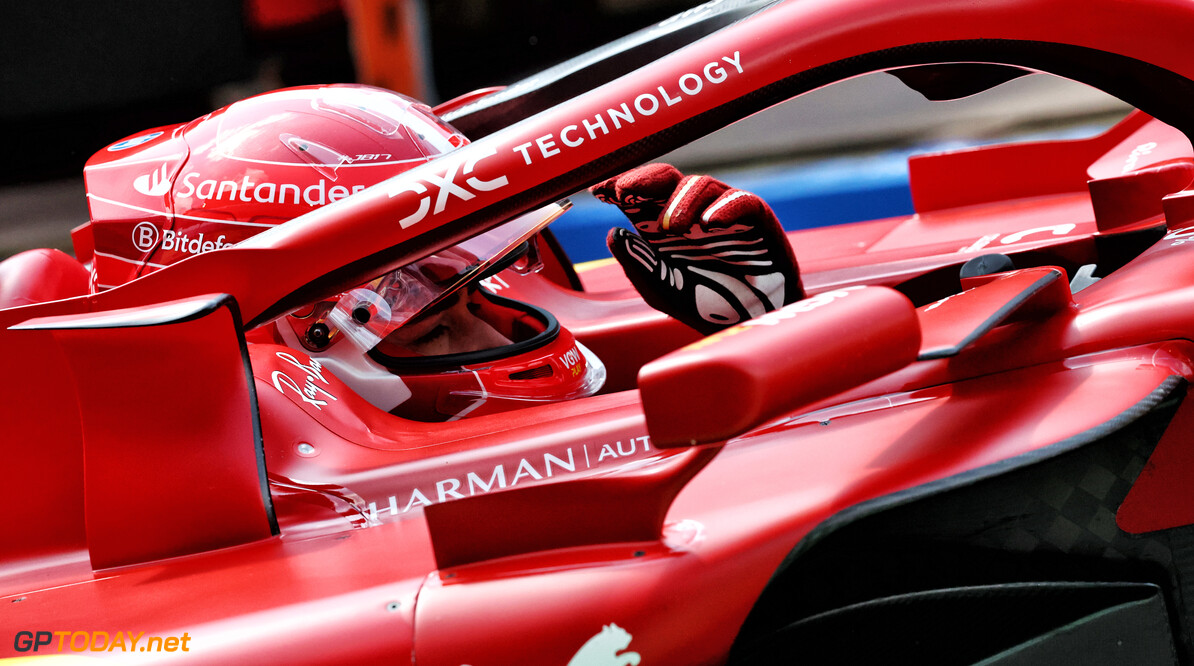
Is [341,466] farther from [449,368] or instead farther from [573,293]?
[573,293]

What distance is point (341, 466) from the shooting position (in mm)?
1021

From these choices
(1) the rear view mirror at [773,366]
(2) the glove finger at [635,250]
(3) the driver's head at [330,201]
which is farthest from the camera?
(2) the glove finger at [635,250]

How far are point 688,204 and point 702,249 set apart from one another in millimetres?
71

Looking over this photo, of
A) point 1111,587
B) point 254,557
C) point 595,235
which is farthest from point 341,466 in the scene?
point 595,235

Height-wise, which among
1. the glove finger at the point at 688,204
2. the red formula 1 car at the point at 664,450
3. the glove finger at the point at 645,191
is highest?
the glove finger at the point at 645,191

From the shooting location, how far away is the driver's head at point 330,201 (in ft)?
3.64

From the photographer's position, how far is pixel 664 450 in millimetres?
892

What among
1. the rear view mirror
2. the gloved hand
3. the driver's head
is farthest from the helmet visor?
the rear view mirror

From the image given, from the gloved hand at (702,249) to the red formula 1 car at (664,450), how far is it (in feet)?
0.62

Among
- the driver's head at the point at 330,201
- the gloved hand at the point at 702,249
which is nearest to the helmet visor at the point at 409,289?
the driver's head at the point at 330,201

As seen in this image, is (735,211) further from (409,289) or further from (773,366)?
(773,366)

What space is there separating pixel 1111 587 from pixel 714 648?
0.29m

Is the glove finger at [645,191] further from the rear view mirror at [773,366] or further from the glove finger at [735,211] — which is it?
the rear view mirror at [773,366]

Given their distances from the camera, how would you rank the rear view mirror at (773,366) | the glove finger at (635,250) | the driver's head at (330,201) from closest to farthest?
the rear view mirror at (773,366) < the driver's head at (330,201) < the glove finger at (635,250)
